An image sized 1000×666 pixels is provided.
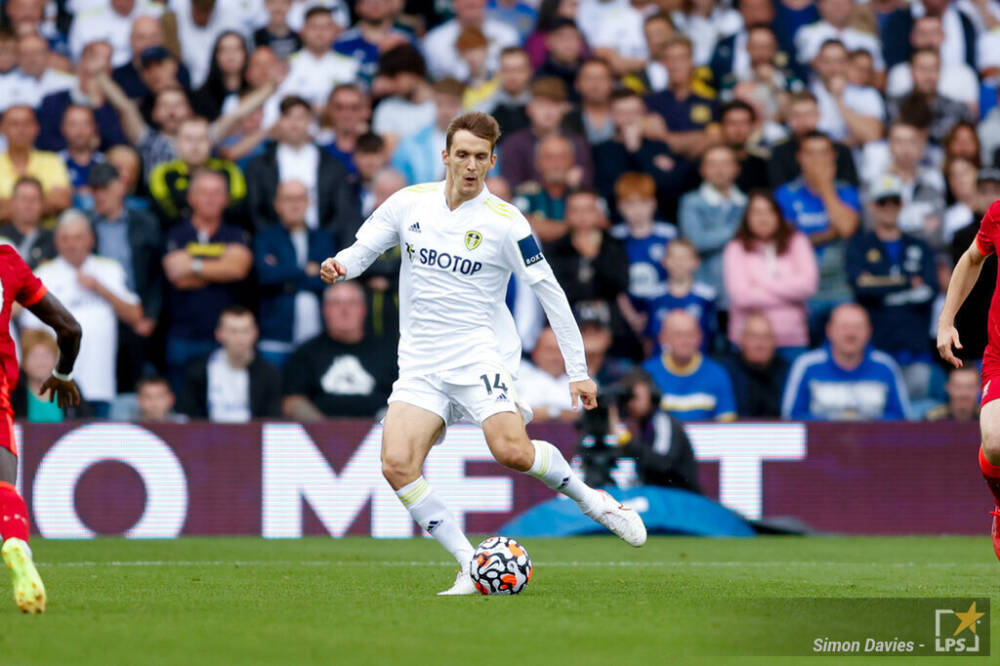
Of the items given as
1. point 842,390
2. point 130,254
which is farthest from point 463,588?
point 130,254

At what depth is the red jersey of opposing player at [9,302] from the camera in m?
8.18

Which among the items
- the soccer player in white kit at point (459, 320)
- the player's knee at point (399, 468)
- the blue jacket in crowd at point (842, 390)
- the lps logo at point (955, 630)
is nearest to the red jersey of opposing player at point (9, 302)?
the soccer player in white kit at point (459, 320)

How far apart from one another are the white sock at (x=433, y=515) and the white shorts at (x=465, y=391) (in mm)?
469

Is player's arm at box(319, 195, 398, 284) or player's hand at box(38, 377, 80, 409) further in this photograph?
player's arm at box(319, 195, 398, 284)

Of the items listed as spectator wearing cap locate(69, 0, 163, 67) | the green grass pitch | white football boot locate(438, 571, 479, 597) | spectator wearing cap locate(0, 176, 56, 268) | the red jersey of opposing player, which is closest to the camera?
the green grass pitch

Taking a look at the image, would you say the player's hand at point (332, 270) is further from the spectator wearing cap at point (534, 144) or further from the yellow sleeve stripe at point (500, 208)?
the spectator wearing cap at point (534, 144)

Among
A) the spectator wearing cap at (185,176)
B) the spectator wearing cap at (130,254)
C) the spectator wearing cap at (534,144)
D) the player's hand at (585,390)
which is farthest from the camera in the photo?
the spectator wearing cap at (534,144)

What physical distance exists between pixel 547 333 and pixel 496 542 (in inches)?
238

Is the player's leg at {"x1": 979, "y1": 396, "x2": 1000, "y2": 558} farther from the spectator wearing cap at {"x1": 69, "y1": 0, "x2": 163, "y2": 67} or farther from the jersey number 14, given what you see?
the spectator wearing cap at {"x1": 69, "y1": 0, "x2": 163, "y2": 67}

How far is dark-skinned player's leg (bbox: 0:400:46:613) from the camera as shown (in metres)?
7.68

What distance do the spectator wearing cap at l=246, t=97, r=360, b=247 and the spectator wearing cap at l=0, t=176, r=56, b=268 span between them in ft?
6.21

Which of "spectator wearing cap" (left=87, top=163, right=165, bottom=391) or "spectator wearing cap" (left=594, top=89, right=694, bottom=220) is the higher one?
"spectator wearing cap" (left=594, top=89, right=694, bottom=220)

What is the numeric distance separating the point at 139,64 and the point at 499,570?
9745 millimetres

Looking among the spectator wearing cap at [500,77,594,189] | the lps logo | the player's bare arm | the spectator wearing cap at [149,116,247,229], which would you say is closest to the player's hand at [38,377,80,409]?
the player's bare arm
